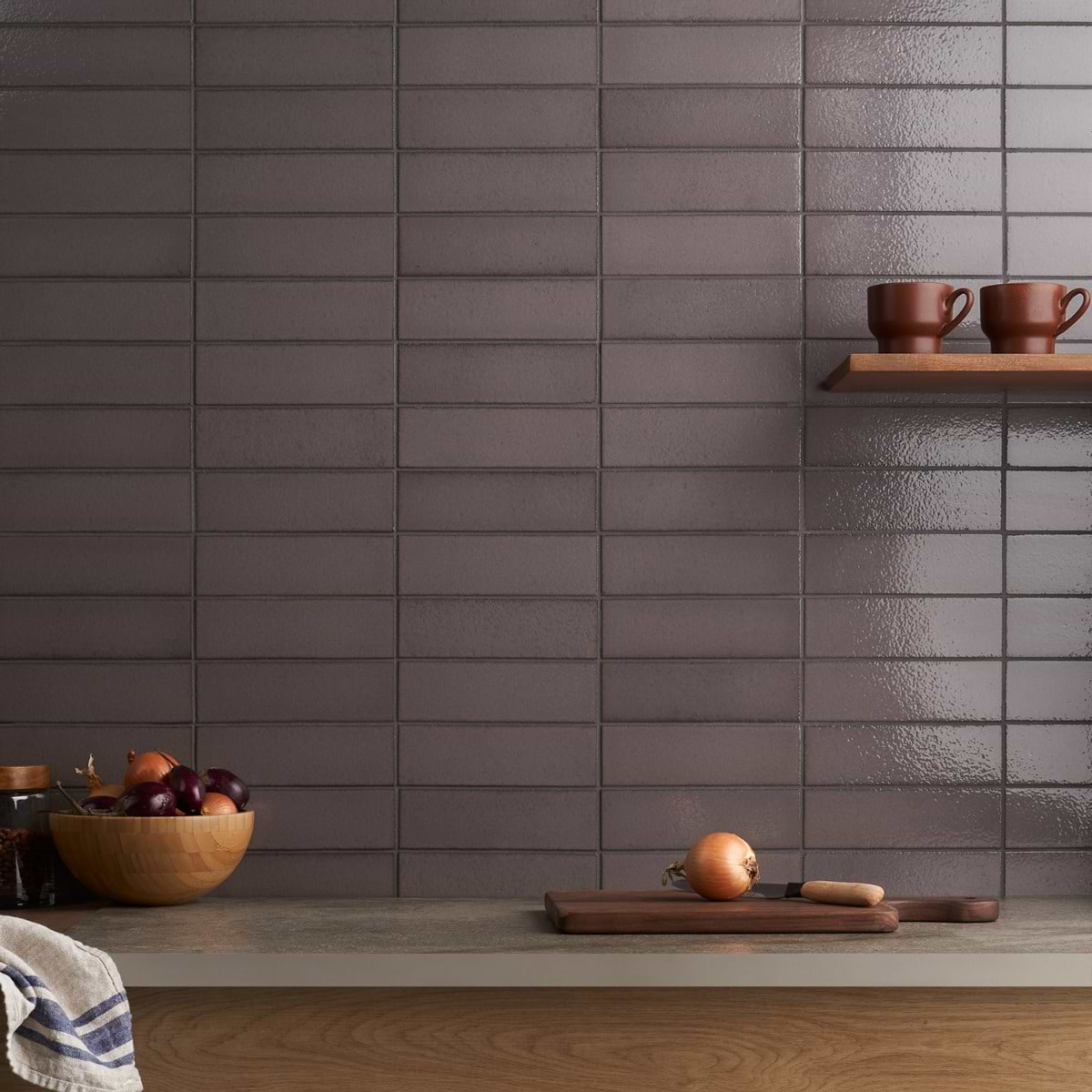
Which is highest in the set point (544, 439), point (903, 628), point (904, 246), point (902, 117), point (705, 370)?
point (902, 117)

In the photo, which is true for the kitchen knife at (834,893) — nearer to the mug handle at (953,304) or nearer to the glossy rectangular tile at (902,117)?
the mug handle at (953,304)

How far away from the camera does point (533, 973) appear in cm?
148

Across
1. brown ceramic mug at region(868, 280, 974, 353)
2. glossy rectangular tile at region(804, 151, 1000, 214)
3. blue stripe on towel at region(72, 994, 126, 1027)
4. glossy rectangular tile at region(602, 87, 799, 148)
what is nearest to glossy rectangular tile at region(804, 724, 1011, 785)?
brown ceramic mug at region(868, 280, 974, 353)

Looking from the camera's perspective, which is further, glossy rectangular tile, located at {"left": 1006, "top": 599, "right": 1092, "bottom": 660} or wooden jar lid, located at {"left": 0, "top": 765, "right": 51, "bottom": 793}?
glossy rectangular tile, located at {"left": 1006, "top": 599, "right": 1092, "bottom": 660}

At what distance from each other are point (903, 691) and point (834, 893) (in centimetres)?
41

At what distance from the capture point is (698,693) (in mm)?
1978

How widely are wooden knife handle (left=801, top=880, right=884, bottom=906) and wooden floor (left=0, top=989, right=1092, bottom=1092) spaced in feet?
0.56

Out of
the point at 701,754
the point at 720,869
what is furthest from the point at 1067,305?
the point at 720,869

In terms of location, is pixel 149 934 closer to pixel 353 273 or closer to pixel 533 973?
pixel 533 973

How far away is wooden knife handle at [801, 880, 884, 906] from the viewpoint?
166cm

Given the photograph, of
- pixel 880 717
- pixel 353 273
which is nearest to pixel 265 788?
pixel 353 273

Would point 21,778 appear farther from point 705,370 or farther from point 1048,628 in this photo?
point 1048,628

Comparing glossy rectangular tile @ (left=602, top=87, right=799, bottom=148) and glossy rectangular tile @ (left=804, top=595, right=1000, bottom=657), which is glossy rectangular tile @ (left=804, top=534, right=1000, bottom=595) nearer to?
glossy rectangular tile @ (left=804, top=595, right=1000, bottom=657)

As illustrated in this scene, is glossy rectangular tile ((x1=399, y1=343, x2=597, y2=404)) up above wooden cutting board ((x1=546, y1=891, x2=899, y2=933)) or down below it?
above
